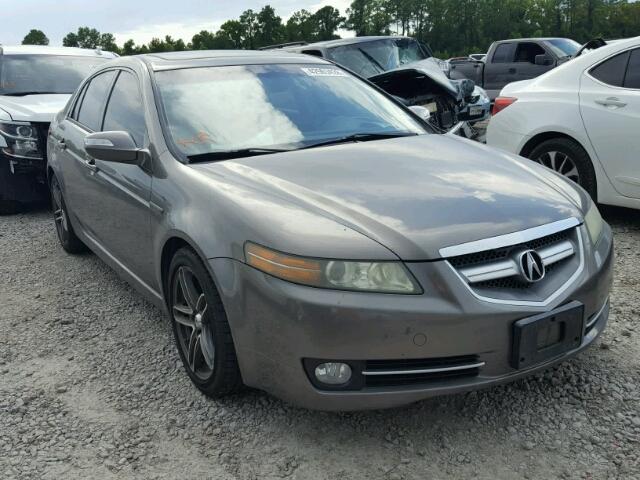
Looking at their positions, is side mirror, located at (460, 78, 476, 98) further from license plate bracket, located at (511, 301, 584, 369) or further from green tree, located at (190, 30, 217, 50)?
green tree, located at (190, 30, 217, 50)

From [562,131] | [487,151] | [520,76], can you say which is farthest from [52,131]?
[520,76]

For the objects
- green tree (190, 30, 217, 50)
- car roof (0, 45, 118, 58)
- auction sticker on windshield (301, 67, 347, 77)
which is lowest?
green tree (190, 30, 217, 50)

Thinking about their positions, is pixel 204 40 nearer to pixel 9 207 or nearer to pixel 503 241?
pixel 9 207

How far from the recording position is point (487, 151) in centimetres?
331

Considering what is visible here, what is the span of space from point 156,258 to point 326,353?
3.88 ft

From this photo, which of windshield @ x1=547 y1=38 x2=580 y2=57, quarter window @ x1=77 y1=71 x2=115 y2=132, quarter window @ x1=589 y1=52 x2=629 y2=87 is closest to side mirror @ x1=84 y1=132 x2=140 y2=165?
quarter window @ x1=77 y1=71 x2=115 y2=132

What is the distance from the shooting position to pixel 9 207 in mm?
6750

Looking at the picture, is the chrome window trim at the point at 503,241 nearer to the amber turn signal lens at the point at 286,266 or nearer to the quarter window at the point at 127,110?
the amber turn signal lens at the point at 286,266

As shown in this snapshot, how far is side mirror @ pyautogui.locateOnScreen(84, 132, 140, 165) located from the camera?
3146mm

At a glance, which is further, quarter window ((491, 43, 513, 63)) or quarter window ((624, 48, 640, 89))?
quarter window ((491, 43, 513, 63))

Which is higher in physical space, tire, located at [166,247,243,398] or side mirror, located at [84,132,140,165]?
side mirror, located at [84,132,140,165]

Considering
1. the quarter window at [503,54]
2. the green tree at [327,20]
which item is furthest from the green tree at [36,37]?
the quarter window at [503,54]

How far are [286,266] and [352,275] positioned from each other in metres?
0.24

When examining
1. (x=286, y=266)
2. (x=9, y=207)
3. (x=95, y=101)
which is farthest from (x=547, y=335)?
(x=9, y=207)
